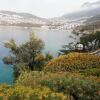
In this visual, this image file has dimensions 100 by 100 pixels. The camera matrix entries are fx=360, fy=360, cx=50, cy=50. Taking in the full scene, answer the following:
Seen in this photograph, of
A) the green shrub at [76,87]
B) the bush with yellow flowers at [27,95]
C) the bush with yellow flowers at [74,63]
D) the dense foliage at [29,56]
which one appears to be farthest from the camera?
the dense foliage at [29,56]

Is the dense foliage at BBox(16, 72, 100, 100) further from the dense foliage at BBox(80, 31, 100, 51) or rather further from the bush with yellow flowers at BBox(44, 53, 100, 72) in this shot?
the dense foliage at BBox(80, 31, 100, 51)

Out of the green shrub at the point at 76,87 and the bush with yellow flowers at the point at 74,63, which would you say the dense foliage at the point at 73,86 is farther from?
the bush with yellow flowers at the point at 74,63

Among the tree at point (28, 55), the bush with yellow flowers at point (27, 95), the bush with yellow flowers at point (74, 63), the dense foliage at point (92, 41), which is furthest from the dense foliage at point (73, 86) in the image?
the dense foliage at point (92, 41)

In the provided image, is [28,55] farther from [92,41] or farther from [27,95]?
[92,41]

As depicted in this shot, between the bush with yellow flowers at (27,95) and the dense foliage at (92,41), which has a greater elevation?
the bush with yellow flowers at (27,95)

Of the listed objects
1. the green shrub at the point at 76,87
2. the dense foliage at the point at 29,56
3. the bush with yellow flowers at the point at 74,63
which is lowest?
the dense foliage at the point at 29,56

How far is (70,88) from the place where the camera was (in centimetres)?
1420

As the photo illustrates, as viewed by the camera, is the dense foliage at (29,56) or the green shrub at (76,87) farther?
the dense foliage at (29,56)

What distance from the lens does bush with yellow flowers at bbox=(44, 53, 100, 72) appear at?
882 inches

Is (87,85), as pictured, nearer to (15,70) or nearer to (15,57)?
(15,70)

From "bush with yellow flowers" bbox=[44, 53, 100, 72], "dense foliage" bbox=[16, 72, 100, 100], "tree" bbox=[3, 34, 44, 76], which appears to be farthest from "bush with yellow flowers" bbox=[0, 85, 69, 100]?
"tree" bbox=[3, 34, 44, 76]

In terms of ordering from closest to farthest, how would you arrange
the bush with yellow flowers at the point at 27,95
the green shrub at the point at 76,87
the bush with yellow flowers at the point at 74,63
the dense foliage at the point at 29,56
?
the bush with yellow flowers at the point at 27,95 < the green shrub at the point at 76,87 < the bush with yellow flowers at the point at 74,63 < the dense foliage at the point at 29,56

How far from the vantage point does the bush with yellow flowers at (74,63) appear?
73.5 feet

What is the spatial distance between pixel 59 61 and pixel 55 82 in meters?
8.61
